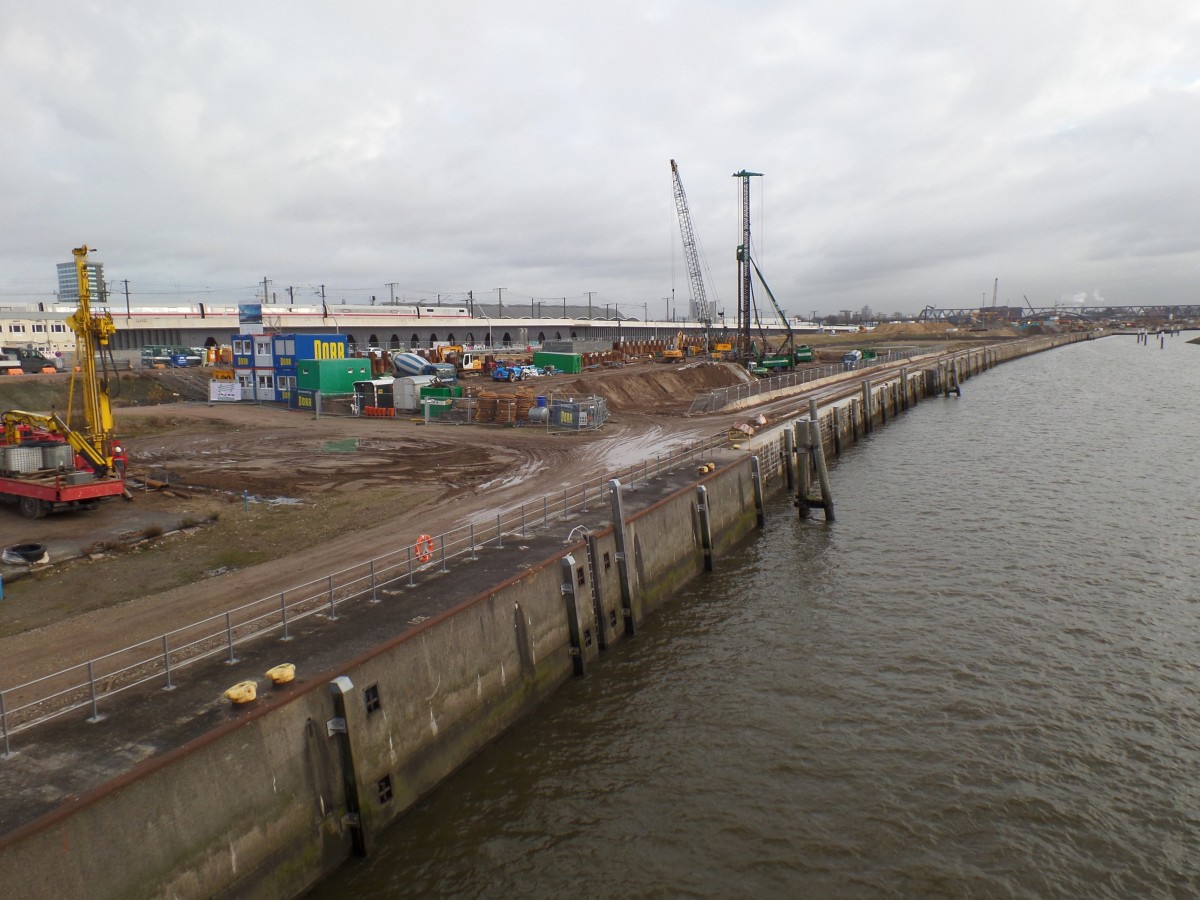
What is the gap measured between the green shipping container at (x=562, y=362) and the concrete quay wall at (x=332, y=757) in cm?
6319

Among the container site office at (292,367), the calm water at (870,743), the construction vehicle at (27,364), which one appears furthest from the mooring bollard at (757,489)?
the construction vehicle at (27,364)

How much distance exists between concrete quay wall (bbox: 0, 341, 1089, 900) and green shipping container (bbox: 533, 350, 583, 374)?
207ft

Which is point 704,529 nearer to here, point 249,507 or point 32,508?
point 249,507

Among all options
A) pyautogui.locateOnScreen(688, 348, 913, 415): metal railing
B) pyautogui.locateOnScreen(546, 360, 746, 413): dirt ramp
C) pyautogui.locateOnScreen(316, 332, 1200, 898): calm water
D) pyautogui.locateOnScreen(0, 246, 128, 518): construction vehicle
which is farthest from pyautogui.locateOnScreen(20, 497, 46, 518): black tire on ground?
pyautogui.locateOnScreen(688, 348, 913, 415): metal railing

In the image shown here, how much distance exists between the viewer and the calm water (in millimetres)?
13789

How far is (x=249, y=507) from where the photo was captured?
31438mm

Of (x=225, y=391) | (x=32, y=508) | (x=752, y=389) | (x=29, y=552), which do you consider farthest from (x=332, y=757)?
(x=752, y=389)

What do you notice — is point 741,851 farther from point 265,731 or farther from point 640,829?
point 265,731

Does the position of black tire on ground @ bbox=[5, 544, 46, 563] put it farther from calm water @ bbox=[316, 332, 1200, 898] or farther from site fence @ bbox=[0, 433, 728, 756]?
calm water @ bbox=[316, 332, 1200, 898]

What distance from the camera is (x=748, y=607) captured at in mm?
25641

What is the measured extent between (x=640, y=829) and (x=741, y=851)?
6.43ft

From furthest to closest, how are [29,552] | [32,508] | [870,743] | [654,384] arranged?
[654,384], [32,508], [29,552], [870,743]

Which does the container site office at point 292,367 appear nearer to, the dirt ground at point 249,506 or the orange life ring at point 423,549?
the dirt ground at point 249,506

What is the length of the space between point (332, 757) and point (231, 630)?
3.77 metres
